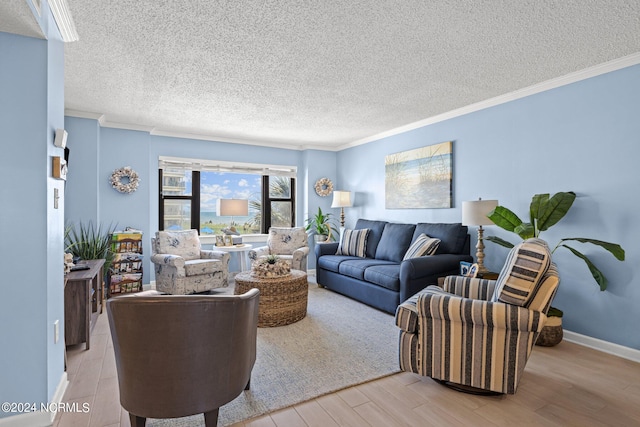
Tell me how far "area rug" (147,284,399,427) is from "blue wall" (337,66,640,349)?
5.65ft

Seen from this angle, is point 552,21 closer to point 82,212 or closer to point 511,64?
point 511,64

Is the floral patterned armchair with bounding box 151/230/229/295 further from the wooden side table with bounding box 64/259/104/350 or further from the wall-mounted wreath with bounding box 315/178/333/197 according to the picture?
the wall-mounted wreath with bounding box 315/178/333/197

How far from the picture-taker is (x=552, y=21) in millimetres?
2248

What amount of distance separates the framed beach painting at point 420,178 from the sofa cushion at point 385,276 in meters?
1.16

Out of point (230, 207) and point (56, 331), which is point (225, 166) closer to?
point (230, 207)

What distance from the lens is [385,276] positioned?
12.6 feet

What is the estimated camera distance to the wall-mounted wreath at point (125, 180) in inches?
188

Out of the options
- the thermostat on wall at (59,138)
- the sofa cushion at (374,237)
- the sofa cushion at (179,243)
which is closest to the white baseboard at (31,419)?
the thermostat on wall at (59,138)

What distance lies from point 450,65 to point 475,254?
2.22 meters

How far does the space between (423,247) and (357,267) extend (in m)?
0.87

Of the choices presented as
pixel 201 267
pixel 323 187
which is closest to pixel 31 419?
pixel 201 267

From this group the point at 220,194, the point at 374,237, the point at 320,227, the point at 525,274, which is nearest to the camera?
the point at 525,274

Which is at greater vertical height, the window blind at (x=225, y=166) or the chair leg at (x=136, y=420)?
the window blind at (x=225, y=166)

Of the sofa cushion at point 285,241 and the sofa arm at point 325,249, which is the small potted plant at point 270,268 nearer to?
the sofa arm at point 325,249
